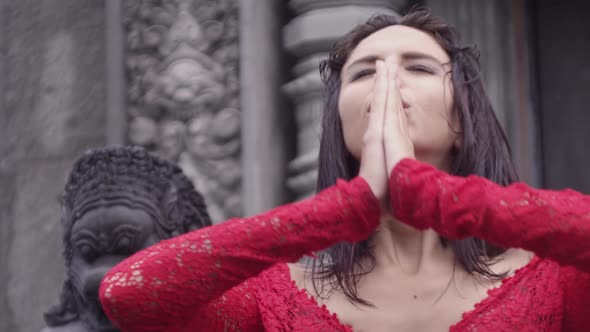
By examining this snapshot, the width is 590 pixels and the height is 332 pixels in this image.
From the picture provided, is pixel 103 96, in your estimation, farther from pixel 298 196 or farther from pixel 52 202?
pixel 298 196

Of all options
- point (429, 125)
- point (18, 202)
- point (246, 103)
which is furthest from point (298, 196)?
point (429, 125)

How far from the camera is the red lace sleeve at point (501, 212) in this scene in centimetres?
174

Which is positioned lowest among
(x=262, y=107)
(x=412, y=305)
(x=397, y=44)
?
(x=412, y=305)

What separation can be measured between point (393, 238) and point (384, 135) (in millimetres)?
327

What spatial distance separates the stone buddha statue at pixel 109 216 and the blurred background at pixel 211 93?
1.90 ft

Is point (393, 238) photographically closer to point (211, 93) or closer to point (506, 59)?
point (211, 93)

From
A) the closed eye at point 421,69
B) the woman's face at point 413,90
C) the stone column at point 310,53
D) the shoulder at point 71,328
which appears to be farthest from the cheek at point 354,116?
the stone column at point 310,53

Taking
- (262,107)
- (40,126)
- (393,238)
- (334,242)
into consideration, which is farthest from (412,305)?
(40,126)

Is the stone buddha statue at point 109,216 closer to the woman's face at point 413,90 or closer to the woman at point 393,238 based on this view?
the woman at point 393,238

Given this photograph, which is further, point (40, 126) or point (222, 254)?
point (40, 126)

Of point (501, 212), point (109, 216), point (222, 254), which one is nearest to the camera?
point (501, 212)

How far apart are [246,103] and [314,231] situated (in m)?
1.47

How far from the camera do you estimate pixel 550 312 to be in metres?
1.98

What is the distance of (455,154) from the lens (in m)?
2.16
